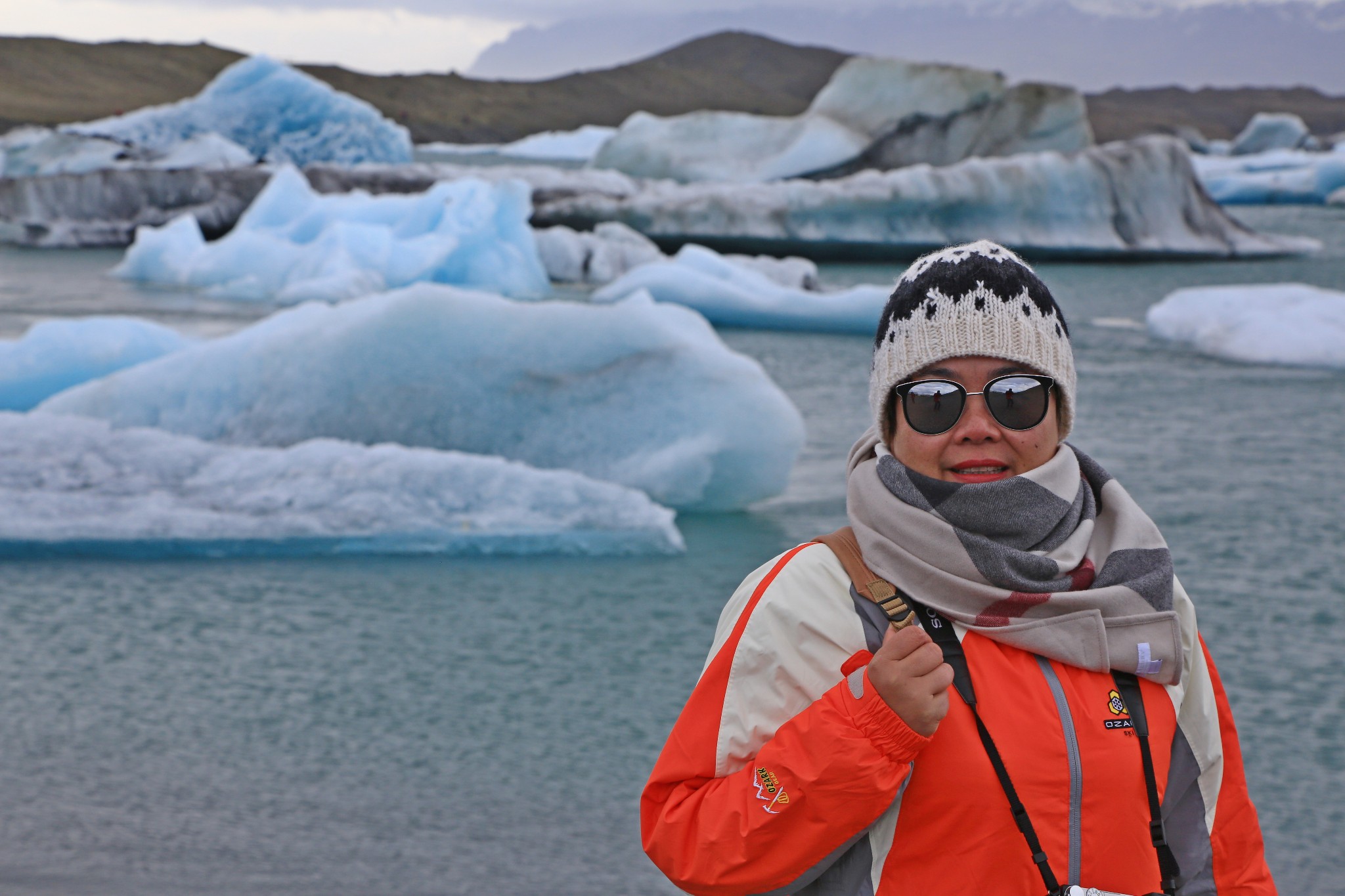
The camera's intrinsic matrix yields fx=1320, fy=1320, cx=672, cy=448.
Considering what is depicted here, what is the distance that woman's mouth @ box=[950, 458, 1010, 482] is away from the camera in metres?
1.11

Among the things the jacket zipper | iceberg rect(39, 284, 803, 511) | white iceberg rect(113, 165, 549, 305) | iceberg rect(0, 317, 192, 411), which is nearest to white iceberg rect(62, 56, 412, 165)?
white iceberg rect(113, 165, 549, 305)

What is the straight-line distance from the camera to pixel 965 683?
1018mm

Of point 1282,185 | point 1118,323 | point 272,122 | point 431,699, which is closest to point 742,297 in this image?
point 1118,323

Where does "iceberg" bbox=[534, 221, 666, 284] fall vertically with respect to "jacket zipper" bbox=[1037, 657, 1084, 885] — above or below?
below

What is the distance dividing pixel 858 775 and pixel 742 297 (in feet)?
31.9

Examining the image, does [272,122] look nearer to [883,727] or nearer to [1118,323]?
[1118,323]

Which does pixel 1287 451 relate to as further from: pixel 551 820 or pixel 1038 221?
pixel 1038 221

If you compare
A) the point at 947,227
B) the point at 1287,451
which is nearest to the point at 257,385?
the point at 1287,451

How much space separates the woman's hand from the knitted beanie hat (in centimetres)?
26

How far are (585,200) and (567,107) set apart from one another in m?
52.8

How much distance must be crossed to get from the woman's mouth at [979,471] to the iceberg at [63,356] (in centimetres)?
558

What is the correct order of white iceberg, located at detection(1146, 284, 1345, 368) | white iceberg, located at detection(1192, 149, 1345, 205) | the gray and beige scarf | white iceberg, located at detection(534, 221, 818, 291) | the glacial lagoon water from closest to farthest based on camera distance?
the gray and beige scarf < the glacial lagoon water < white iceberg, located at detection(1146, 284, 1345, 368) < white iceberg, located at detection(534, 221, 818, 291) < white iceberg, located at detection(1192, 149, 1345, 205)

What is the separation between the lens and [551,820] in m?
2.46

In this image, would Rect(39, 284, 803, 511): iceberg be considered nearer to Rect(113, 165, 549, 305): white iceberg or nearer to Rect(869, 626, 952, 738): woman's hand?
Rect(869, 626, 952, 738): woman's hand
